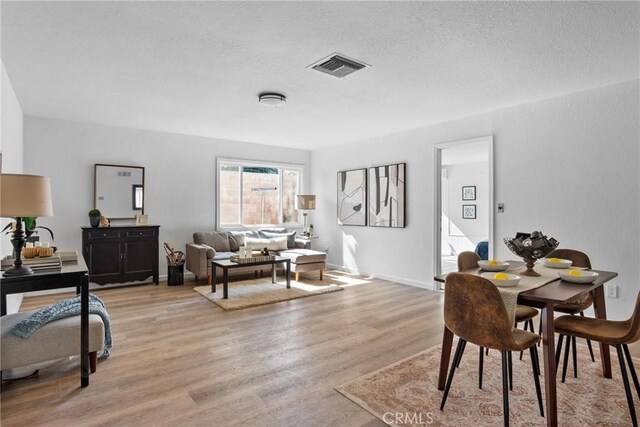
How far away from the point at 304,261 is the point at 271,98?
2.88 metres

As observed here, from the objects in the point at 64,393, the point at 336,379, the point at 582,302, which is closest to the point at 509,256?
the point at 582,302

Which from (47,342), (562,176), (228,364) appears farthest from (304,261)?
(47,342)

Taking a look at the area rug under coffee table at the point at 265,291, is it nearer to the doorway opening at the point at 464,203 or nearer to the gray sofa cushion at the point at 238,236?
the gray sofa cushion at the point at 238,236

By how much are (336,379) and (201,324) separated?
5.80 feet

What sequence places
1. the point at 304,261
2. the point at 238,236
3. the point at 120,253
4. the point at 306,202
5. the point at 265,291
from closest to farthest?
the point at 265,291
the point at 120,253
the point at 304,261
the point at 238,236
the point at 306,202

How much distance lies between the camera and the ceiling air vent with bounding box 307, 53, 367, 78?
3033mm

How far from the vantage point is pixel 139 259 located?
542 centimetres

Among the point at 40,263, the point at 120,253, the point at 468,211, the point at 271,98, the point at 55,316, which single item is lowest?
the point at 55,316

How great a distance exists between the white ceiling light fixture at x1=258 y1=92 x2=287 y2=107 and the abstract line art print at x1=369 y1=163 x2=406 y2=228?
8.23ft

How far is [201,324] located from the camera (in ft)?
12.1

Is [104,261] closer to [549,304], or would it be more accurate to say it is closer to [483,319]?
[483,319]

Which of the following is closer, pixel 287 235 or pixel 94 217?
pixel 94 217

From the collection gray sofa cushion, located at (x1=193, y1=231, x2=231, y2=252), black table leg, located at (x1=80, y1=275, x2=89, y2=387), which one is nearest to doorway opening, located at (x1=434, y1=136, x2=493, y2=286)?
gray sofa cushion, located at (x1=193, y1=231, x2=231, y2=252)

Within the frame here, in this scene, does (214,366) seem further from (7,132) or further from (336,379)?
(7,132)
